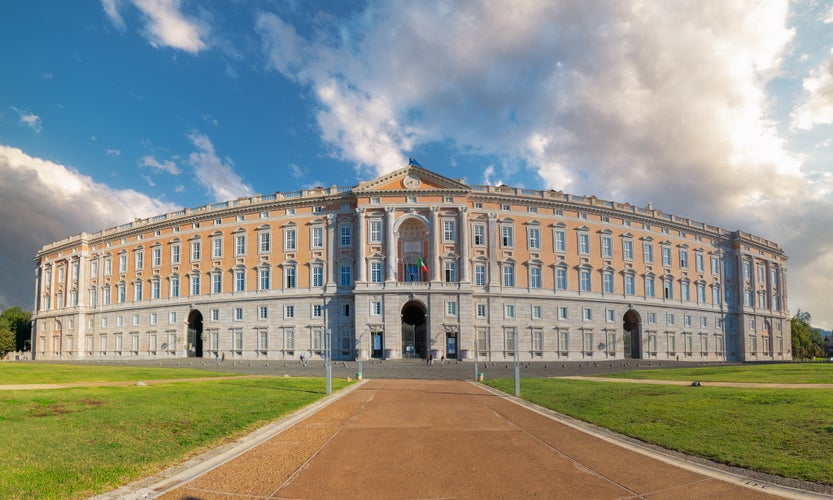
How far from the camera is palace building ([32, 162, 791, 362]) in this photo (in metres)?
66.1

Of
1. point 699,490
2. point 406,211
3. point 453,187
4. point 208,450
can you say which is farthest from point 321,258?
point 699,490

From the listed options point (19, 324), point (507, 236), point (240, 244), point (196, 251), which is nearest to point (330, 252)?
point (240, 244)

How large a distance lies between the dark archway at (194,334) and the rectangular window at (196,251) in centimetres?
779

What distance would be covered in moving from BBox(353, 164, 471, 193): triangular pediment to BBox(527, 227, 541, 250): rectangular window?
11491 millimetres

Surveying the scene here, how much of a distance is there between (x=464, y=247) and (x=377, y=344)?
1673cm

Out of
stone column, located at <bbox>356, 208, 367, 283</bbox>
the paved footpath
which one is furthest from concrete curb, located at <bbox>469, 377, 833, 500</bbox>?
stone column, located at <bbox>356, 208, 367, 283</bbox>

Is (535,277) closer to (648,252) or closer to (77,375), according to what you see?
(648,252)

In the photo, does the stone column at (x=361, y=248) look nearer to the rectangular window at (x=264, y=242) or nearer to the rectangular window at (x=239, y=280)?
the rectangular window at (x=264, y=242)

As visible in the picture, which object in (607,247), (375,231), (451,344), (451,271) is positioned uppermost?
(375,231)

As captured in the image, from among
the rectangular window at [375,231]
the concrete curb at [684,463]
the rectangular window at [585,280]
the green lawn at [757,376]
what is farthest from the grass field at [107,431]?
the rectangular window at [585,280]

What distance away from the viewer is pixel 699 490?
9.15 metres

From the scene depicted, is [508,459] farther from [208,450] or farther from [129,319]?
[129,319]

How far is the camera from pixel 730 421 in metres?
14.9

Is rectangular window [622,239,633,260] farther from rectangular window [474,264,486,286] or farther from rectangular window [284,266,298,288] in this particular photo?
rectangular window [284,266,298,288]
